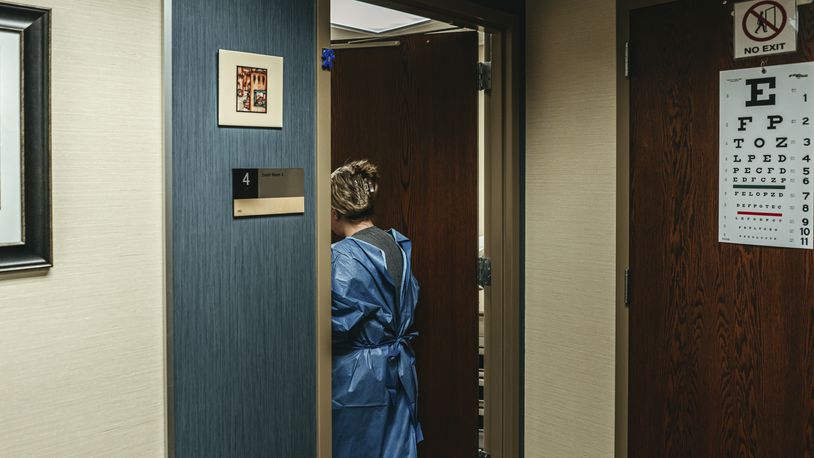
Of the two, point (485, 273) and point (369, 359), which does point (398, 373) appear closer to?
point (369, 359)

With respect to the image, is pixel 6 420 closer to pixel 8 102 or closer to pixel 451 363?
pixel 8 102

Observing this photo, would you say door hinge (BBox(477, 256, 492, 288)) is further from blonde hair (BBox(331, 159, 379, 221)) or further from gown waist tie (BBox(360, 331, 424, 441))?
blonde hair (BBox(331, 159, 379, 221))

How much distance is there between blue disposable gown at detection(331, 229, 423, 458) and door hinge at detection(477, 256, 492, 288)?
0.36 meters

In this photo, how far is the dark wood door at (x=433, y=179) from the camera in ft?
8.62

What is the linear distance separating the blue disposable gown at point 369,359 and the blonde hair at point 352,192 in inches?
5.7

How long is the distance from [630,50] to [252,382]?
5.36 feet

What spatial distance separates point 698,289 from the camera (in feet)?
7.13

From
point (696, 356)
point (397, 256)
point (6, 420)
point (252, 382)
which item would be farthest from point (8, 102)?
point (696, 356)

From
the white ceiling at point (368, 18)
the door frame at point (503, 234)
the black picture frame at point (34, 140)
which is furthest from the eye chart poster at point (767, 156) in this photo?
the white ceiling at point (368, 18)

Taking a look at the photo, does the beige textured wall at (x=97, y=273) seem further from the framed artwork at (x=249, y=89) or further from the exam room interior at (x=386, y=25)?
the exam room interior at (x=386, y=25)

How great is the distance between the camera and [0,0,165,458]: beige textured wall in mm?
1424

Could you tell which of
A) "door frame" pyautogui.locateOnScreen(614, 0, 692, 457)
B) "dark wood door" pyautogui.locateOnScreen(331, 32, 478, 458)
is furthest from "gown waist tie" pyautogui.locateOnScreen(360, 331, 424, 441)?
"door frame" pyautogui.locateOnScreen(614, 0, 692, 457)

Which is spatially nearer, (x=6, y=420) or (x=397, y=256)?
(x=6, y=420)

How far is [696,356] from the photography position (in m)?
2.19
